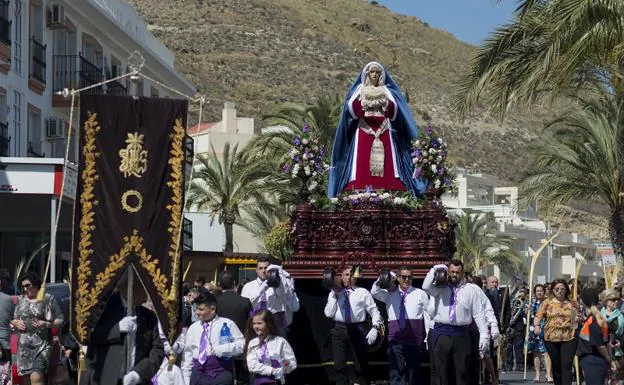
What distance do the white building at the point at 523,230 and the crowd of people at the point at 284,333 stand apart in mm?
52629

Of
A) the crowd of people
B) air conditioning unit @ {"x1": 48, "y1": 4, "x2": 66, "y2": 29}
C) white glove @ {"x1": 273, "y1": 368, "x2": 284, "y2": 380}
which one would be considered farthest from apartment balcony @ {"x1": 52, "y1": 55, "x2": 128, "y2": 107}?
white glove @ {"x1": 273, "y1": 368, "x2": 284, "y2": 380}

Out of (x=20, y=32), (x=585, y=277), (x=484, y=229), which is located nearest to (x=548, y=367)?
(x=20, y=32)

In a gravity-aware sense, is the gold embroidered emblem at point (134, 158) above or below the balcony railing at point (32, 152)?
below

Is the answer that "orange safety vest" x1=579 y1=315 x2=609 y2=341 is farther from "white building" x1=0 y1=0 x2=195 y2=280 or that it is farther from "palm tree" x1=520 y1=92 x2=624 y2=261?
"white building" x1=0 y1=0 x2=195 y2=280

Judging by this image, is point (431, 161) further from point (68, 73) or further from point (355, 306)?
point (68, 73)

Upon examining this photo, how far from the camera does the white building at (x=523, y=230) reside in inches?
3024

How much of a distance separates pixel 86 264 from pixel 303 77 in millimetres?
92062

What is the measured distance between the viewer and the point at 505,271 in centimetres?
6656

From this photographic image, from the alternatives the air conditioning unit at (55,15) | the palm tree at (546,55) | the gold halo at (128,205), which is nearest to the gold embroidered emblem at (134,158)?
the gold halo at (128,205)

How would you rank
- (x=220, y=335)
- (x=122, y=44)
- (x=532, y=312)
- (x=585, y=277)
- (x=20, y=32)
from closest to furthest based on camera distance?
1. (x=220, y=335)
2. (x=532, y=312)
3. (x=20, y=32)
4. (x=122, y=44)
5. (x=585, y=277)

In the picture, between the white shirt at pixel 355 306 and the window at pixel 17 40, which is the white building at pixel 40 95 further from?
the white shirt at pixel 355 306

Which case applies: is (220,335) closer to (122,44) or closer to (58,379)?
(58,379)

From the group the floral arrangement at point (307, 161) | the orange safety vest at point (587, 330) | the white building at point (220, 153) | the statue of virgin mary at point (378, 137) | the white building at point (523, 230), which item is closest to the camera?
the orange safety vest at point (587, 330)

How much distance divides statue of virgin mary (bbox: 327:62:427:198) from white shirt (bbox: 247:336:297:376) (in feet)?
25.4
